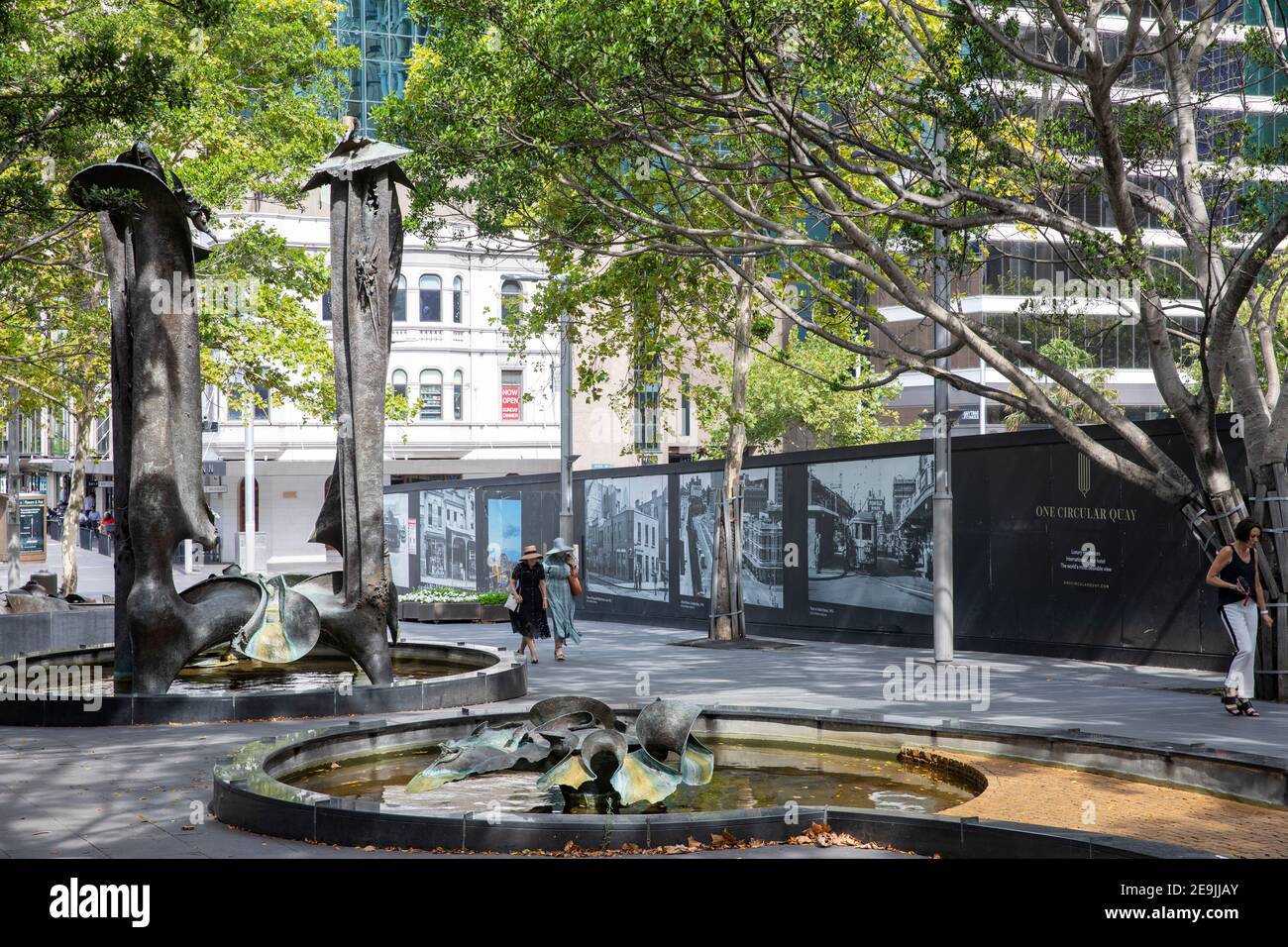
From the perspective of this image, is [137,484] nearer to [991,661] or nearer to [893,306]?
[991,661]

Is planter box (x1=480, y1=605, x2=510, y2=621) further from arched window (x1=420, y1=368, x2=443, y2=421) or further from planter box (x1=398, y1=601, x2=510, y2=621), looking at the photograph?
arched window (x1=420, y1=368, x2=443, y2=421)

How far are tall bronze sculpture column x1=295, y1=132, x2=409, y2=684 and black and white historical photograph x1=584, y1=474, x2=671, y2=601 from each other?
503 inches

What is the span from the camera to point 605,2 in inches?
521

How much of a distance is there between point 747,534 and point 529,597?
6.44 m

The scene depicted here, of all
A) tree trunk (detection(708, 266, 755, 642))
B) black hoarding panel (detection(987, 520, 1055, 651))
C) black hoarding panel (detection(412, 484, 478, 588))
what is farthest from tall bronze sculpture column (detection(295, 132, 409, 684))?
black hoarding panel (detection(412, 484, 478, 588))

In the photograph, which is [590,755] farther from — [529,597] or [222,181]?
[222,181]

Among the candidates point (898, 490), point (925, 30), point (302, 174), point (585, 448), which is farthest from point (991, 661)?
→ point (585, 448)

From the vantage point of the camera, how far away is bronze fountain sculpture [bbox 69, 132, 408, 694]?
12.6 metres

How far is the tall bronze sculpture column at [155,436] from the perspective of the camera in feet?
40.9

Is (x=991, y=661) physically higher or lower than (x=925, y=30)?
lower

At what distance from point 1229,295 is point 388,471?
4226 centimetres

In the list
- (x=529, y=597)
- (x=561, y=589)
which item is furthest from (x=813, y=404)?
(x=529, y=597)

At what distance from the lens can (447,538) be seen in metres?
35.1

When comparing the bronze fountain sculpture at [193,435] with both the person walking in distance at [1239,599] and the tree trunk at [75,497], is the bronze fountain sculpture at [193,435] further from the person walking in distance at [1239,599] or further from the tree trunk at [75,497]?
the tree trunk at [75,497]
